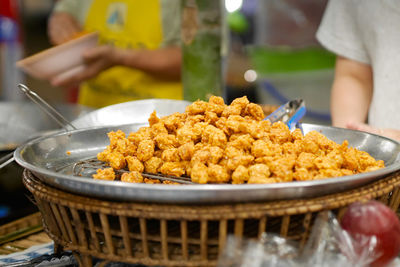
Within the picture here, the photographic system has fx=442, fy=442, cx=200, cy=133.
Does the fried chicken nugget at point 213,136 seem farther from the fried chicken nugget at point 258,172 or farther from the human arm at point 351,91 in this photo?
the human arm at point 351,91

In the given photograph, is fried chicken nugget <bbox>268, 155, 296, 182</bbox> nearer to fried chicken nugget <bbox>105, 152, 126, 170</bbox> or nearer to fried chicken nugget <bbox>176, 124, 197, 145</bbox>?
fried chicken nugget <bbox>176, 124, 197, 145</bbox>

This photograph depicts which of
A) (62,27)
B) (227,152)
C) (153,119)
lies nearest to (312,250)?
(227,152)

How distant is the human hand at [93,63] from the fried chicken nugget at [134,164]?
1268 millimetres

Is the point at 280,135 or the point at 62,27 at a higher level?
the point at 62,27

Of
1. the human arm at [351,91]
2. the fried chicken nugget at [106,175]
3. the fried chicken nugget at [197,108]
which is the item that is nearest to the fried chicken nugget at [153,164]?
the fried chicken nugget at [106,175]

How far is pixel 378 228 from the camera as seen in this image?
0.93 meters

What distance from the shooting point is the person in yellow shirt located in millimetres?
2916

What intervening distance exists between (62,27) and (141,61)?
825 millimetres

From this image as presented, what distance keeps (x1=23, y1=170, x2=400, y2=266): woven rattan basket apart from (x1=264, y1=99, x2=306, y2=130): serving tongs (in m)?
0.53

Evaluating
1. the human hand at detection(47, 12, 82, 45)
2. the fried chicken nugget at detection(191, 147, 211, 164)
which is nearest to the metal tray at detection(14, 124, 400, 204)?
the fried chicken nugget at detection(191, 147, 211, 164)

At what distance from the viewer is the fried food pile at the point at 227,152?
112 cm

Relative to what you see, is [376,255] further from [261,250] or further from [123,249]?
[123,249]

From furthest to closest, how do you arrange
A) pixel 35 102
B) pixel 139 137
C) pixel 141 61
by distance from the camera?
pixel 141 61 → pixel 35 102 → pixel 139 137

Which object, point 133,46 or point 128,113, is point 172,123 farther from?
point 133,46
